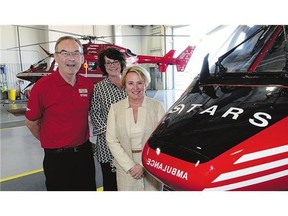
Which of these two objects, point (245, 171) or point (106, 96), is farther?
point (106, 96)

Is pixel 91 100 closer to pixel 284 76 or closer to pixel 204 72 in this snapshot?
pixel 204 72

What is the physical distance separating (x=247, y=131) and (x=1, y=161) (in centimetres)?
484

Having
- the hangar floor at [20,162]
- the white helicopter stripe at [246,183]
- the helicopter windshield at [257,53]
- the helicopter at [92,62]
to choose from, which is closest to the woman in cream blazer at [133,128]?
the helicopter windshield at [257,53]

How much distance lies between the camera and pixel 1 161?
500 centimetres

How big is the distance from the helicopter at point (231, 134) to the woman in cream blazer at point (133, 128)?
364 mm

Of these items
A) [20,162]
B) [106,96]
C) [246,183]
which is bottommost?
[20,162]

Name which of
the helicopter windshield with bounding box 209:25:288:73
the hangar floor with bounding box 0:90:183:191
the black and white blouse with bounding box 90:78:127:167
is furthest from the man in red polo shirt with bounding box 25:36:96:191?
the hangar floor with bounding box 0:90:183:191

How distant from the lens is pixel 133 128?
213 cm

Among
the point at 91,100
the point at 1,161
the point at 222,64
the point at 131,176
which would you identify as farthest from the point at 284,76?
the point at 1,161

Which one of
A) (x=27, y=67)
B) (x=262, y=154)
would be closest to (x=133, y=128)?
(x=262, y=154)

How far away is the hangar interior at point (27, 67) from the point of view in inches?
174

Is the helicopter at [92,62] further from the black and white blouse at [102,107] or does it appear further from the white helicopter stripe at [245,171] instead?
the white helicopter stripe at [245,171]

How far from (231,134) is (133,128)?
0.92 m

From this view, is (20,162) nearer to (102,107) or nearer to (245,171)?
(102,107)
